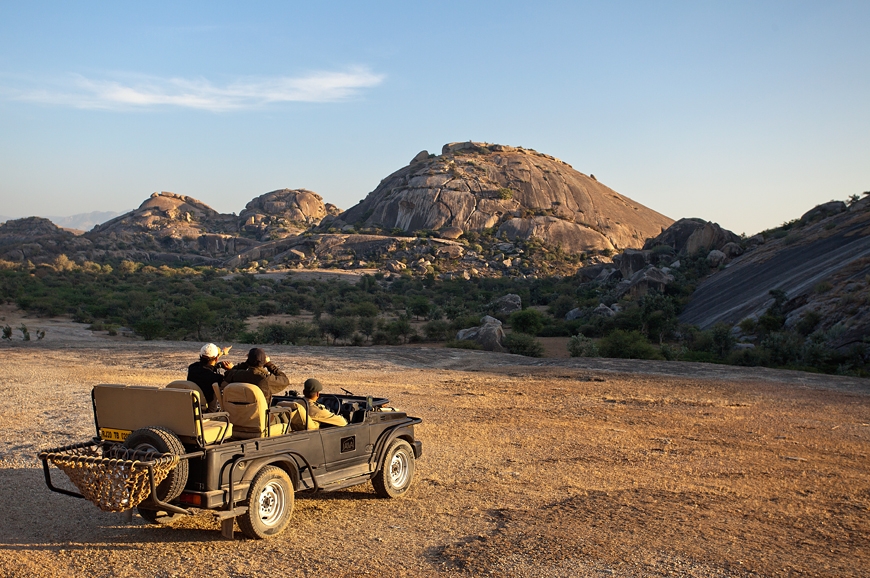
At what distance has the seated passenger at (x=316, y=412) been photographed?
723 cm

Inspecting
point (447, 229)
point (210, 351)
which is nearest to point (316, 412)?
point (210, 351)

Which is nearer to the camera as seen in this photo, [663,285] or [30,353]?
[30,353]

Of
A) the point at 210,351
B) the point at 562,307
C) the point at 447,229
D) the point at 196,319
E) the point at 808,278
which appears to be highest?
the point at 447,229

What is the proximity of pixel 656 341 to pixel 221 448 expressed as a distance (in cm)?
2942

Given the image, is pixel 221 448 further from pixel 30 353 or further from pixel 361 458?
pixel 30 353

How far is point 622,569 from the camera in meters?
5.80

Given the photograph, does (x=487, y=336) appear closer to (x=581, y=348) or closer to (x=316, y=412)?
(x=581, y=348)

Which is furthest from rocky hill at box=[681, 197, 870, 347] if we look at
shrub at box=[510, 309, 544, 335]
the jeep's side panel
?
the jeep's side panel

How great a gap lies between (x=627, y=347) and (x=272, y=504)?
21396 millimetres

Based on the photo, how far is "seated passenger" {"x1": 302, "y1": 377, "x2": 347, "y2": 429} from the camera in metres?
7.23

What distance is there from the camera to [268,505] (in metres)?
6.45

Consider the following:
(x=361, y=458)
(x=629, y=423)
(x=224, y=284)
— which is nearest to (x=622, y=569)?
(x=361, y=458)

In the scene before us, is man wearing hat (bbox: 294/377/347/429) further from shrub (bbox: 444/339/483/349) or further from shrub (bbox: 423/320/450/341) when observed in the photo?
shrub (bbox: 423/320/450/341)

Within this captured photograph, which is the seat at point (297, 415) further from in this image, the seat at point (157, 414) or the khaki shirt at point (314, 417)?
the seat at point (157, 414)
